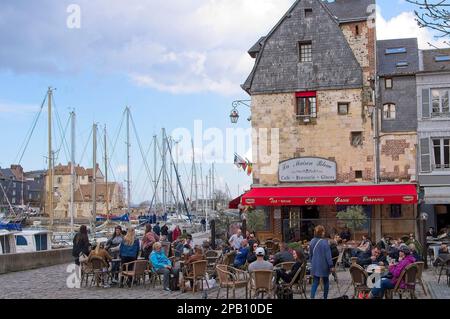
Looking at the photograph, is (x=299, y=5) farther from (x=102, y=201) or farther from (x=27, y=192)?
(x=27, y=192)

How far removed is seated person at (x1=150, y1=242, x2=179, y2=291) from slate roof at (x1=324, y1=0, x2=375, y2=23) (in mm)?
19453

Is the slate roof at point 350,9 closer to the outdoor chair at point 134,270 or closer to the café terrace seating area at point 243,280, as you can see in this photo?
the café terrace seating area at point 243,280

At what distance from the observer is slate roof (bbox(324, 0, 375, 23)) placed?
1233 inches

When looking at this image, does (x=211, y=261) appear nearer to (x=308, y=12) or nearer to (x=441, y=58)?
(x=308, y=12)

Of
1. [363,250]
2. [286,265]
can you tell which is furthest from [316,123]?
[286,265]

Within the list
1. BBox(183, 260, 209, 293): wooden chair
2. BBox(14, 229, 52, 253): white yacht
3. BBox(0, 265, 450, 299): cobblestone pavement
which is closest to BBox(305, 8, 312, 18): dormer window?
BBox(0, 265, 450, 299): cobblestone pavement

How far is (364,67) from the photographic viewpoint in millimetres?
30688

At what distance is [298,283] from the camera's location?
13500mm

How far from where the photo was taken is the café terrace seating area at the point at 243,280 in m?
12.7

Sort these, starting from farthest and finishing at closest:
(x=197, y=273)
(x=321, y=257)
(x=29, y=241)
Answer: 1. (x=29, y=241)
2. (x=197, y=273)
3. (x=321, y=257)

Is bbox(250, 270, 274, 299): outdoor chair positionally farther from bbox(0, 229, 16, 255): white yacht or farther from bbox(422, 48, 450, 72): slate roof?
bbox(422, 48, 450, 72): slate roof

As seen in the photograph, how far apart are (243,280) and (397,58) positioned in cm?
2222
